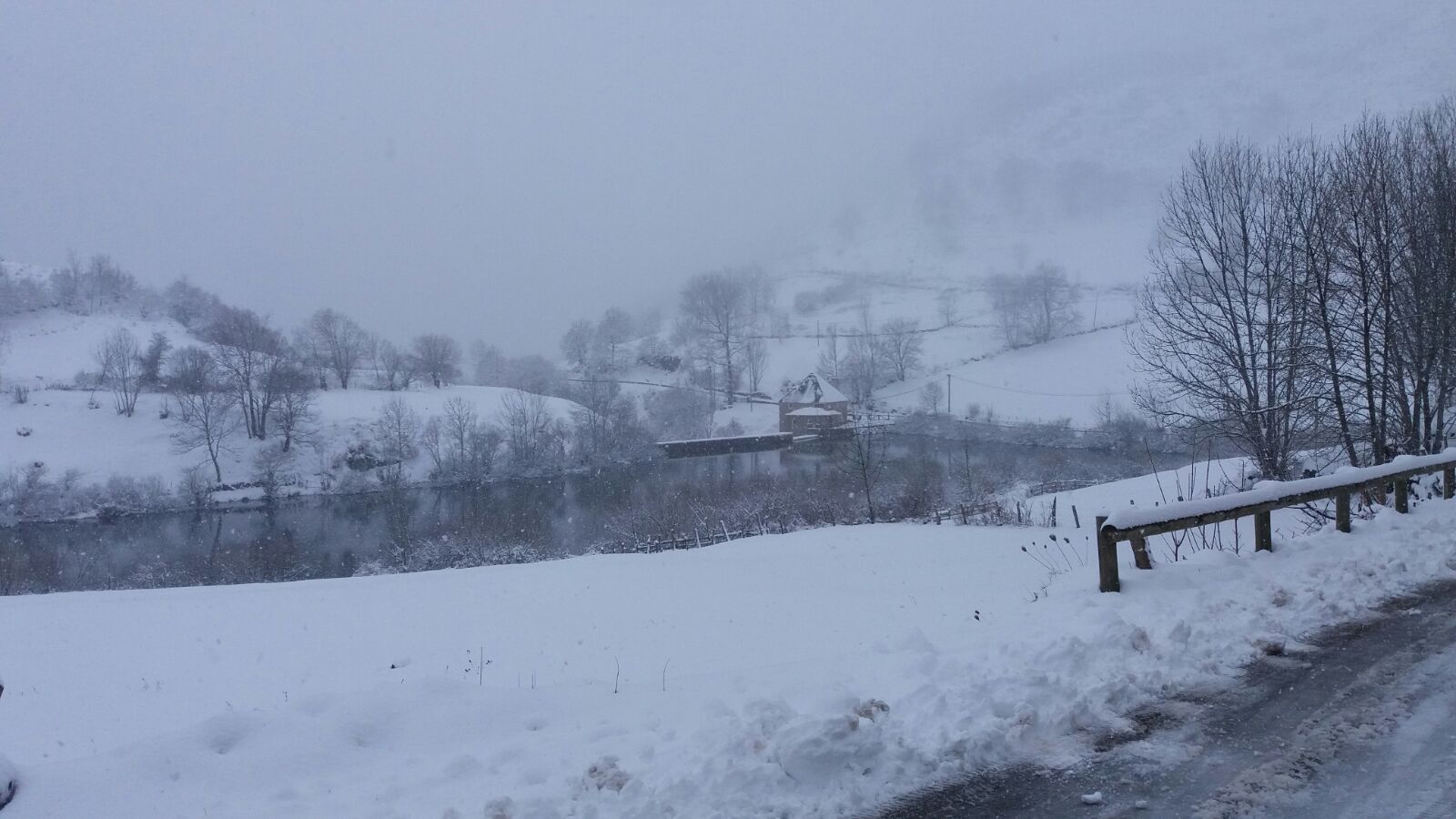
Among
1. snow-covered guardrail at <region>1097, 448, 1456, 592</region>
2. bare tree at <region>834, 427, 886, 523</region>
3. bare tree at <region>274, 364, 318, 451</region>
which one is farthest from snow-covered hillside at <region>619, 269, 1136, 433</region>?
snow-covered guardrail at <region>1097, 448, 1456, 592</region>

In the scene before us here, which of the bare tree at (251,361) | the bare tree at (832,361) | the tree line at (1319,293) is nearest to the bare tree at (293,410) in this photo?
the bare tree at (251,361)

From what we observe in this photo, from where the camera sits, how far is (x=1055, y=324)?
3821 inches

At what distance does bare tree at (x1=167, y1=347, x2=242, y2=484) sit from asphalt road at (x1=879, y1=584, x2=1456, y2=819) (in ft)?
192

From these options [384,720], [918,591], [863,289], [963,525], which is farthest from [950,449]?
[863,289]

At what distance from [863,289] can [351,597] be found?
146 metres

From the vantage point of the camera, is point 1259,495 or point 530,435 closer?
point 1259,495

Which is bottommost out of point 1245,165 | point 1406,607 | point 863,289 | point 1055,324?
point 1406,607

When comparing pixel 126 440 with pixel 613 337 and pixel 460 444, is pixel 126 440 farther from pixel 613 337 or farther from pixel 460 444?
pixel 613 337

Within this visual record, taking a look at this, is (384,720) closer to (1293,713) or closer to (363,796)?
(363,796)

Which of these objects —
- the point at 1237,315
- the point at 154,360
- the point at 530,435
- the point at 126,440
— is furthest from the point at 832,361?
the point at 1237,315

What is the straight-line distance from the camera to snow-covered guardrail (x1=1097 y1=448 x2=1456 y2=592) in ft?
24.1

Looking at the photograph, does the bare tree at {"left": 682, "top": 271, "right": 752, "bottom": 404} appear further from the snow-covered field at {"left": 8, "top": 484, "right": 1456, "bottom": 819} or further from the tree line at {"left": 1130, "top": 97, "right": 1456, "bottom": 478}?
the snow-covered field at {"left": 8, "top": 484, "right": 1456, "bottom": 819}

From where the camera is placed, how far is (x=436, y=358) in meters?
82.5

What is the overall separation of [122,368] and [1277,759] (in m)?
79.3
